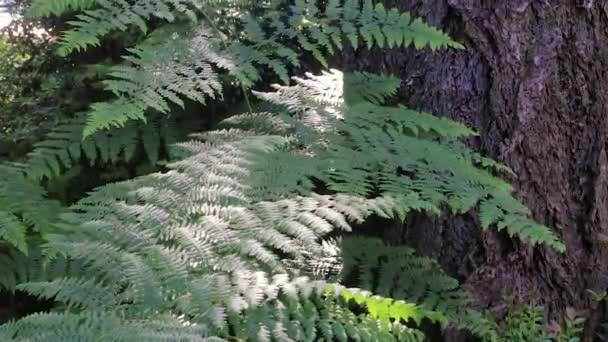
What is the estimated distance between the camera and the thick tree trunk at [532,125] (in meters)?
2.06

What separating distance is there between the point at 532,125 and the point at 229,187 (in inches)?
43.0

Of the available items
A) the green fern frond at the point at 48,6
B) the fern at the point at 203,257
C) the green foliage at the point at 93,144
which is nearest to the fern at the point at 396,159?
the fern at the point at 203,257

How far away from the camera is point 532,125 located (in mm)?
2070

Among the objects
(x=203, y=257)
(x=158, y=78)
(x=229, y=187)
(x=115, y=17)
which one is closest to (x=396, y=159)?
(x=229, y=187)

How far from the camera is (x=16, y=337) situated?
123cm

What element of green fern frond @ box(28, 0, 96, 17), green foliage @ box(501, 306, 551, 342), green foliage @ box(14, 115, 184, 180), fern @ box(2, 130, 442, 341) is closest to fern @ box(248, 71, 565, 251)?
fern @ box(2, 130, 442, 341)

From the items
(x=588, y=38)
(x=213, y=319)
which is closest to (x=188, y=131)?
(x=213, y=319)

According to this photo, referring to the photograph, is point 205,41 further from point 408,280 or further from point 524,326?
point 524,326

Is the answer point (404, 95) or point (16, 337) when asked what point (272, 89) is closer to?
point (404, 95)

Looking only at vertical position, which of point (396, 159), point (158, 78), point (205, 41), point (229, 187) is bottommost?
point (229, 187)

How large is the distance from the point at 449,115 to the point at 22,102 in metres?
1.68

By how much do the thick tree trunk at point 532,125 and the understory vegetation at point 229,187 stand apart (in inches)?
3.2

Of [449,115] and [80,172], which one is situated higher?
[449,115]

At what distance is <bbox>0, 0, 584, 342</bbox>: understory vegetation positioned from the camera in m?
1.38
